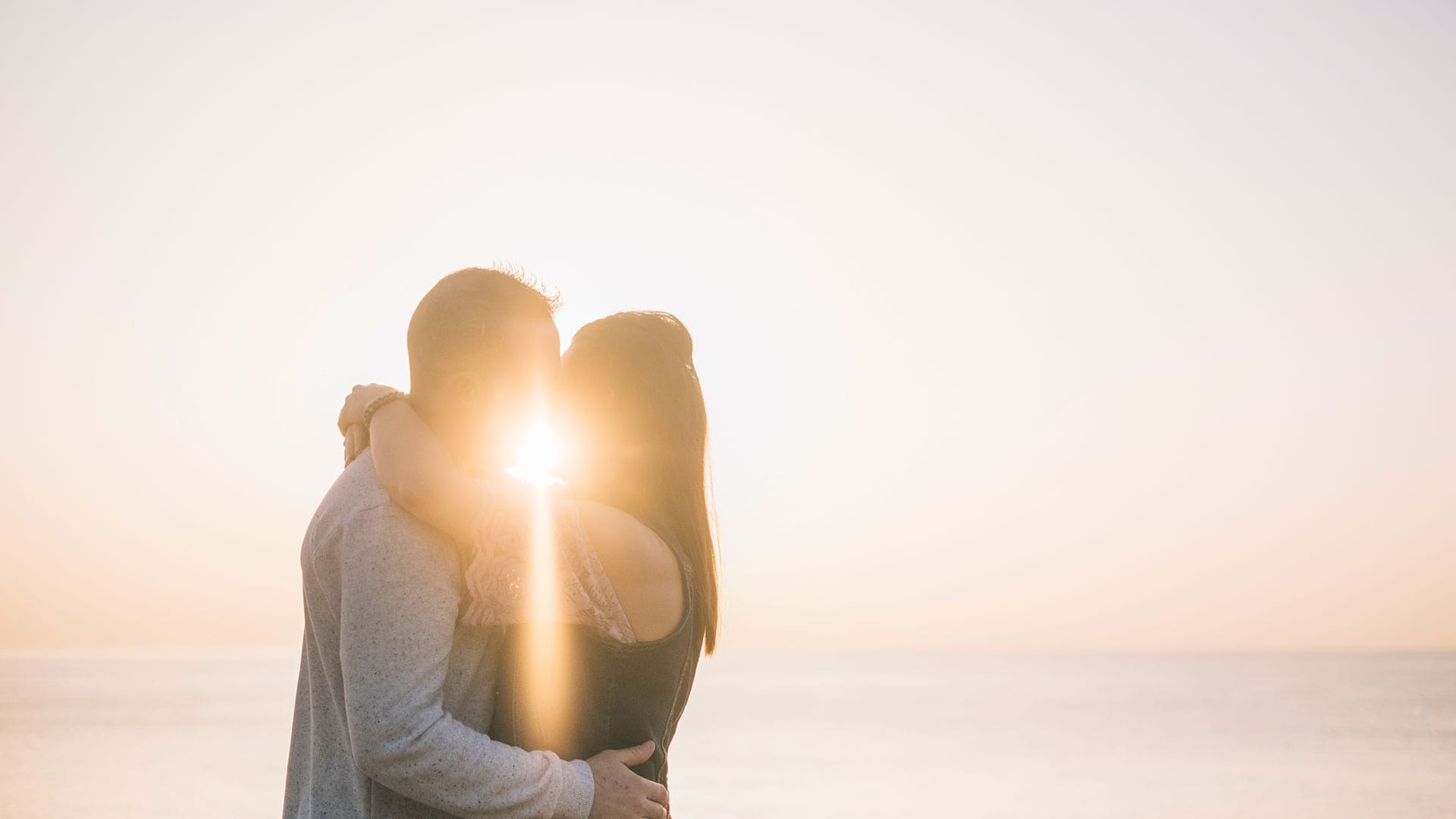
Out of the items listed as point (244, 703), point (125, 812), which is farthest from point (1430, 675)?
point (125, 812)

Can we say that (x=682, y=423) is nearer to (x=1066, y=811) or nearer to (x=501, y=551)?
(x=501, y=551)

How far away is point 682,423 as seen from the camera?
2.59 m

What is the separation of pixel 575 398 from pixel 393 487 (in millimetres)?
498

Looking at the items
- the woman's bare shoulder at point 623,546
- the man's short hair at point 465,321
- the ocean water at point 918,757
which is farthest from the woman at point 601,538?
the ocean water at point 918,757

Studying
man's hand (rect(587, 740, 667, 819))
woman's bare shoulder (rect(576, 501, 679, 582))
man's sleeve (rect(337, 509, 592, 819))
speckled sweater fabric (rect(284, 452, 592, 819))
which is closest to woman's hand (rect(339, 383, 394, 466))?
speckled sweater fabric (rect(284, 452, 592, 819))

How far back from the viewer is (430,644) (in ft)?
7.23

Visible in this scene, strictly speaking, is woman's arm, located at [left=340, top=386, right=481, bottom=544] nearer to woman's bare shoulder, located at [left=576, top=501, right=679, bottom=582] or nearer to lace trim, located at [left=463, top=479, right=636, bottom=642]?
lace trim, located at [left=463, top=479, right=636, bottom=642]

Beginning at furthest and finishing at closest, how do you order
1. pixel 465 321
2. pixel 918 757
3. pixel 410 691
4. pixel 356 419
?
pixel 918 757 → pixel 356 419 → pixel 465 321 → pixel 410 691

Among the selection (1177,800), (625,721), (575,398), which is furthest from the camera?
(1177,800)

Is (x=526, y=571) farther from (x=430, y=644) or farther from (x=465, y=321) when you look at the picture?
(x=465, y=321)

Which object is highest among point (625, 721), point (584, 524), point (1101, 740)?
point (1101, 740)

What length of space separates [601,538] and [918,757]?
3028cm

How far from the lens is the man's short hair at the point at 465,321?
90.8 inches

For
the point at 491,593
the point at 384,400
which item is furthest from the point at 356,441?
the point at 491,593
